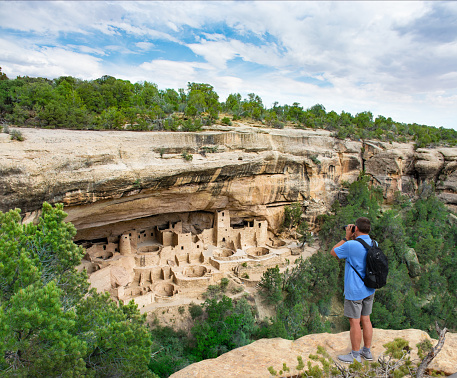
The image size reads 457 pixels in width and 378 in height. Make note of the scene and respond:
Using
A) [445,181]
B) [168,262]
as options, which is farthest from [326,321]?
[445,181]

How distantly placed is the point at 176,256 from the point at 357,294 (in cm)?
1378

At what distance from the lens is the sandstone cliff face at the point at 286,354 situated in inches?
160

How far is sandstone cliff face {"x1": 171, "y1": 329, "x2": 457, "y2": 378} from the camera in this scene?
407 cm

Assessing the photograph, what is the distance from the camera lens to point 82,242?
18.3m

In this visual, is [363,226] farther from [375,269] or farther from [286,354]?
[286,354]

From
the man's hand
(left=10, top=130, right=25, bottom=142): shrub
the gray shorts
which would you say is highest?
(left=10, top=130, right=25, bottom=142): shrub

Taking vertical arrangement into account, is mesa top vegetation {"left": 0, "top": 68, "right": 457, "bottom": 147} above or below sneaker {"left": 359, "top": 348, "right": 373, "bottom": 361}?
above

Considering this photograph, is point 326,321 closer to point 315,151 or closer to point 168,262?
point 168,262

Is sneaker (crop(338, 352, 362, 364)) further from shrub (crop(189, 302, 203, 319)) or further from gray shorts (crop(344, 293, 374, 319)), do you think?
shrub (crop(189, 302, 203, 319))

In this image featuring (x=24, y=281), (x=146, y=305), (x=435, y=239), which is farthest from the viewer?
(x=435, y=239)

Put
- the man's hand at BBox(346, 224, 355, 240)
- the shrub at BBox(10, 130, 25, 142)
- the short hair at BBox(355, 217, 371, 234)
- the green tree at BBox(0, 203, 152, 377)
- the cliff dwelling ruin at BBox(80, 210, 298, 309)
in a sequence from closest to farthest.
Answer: the short hair at BBox(355, 217, 371, 234) < the man's hand at BBox(346, 224, 355, 240) < the green tree at BBox(0, 203, 152, 377) < the shrub at BBox(10, 130, 25, 142) < the cliff dwelling ruin at BBox(80, 210, 298, 309)

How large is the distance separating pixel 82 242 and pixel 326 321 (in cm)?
1544

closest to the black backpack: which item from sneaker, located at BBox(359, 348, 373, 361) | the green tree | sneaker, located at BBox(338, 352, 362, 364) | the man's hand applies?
the man's hand

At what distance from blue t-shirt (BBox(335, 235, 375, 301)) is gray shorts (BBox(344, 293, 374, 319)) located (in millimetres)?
105
